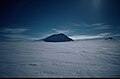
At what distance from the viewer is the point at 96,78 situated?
9.51 feet

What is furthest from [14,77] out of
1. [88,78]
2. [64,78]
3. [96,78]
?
[96,78]

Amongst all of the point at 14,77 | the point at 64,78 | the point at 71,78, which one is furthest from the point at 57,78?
the point at 14,77

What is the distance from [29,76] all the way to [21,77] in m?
0.28

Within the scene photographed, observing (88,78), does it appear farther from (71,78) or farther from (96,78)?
(71,78)

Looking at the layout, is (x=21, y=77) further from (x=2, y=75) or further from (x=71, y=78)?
(x=71, y=78)

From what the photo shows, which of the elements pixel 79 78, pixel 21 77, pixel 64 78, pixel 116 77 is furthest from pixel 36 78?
pixel 116 77

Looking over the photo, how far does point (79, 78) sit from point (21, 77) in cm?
220

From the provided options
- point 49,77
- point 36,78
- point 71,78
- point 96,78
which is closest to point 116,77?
point 96,78

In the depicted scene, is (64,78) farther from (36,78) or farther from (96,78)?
(96,78)

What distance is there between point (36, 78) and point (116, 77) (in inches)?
125

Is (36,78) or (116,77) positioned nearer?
(36,78)

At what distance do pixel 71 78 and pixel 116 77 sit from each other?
1864 millimetres

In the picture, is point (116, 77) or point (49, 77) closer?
point (49, 77)

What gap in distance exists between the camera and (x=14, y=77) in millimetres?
2809
